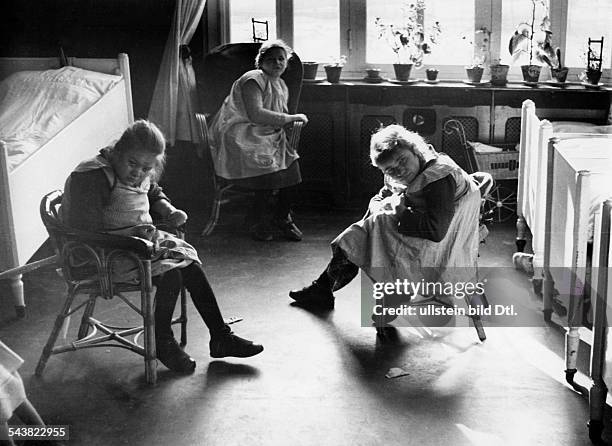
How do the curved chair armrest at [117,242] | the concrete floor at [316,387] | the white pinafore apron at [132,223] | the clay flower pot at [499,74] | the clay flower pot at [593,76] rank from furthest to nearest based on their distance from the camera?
the clay flower pot at [499,74] < the clay flower pot at [593,76] < the white pinafore apron at [132,223] < the curved chair armrest at [117,242] < the concrete floor at [316,387]

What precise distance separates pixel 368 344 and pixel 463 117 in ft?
9.01

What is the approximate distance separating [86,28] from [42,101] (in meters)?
1.10

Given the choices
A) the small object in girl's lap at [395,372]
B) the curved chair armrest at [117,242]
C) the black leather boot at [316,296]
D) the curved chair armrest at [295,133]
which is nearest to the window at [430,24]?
the curved chair armrest at [295,133]

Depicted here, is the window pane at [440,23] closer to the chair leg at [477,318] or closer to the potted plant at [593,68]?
the potted plant at [593,68]

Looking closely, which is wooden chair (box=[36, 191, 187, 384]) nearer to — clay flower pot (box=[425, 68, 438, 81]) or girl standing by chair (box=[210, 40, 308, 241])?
girl standing by chair (box=[210, 40, 308, 241])

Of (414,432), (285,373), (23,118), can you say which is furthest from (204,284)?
(23,118)

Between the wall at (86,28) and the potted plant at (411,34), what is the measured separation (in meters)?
1.39

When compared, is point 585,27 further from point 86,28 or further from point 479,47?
point 86,28

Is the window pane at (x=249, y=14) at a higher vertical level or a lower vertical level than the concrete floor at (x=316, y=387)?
higher

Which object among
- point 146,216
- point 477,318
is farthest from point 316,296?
point 146,216

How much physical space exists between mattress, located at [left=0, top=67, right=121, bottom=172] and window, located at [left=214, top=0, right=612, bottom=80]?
123cm

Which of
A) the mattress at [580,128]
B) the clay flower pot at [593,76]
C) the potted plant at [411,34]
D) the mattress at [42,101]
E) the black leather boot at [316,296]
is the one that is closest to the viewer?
the black leather boot at [316,296]

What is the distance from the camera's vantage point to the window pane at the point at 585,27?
6.17 metres

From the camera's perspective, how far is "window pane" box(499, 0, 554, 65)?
6.19 m
